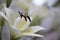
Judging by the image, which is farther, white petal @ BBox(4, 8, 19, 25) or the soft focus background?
the soft focus background

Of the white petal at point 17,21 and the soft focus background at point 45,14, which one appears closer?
the white petal at point 17,21

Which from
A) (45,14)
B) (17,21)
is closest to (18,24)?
(17,21)

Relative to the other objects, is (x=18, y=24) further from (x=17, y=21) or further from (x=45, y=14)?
(x=45, y=14)

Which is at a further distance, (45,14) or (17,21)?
(45,14)

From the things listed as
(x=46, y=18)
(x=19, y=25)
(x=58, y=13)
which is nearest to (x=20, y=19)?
(x=19, y=25)

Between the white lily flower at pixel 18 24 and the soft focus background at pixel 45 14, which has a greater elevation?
the soft focus background at pixel 45 14

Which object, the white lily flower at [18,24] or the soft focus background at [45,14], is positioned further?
the soft focus background at [45,14]

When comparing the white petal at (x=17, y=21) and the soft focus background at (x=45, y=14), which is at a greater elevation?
the soft focus background at (x=45, y=14)

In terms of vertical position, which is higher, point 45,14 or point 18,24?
point 45,14

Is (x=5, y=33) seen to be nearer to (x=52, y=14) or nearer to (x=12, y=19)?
(x=12, y=19)

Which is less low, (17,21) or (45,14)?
(45,14)

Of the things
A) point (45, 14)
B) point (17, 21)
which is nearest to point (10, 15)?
point (17, 21)
